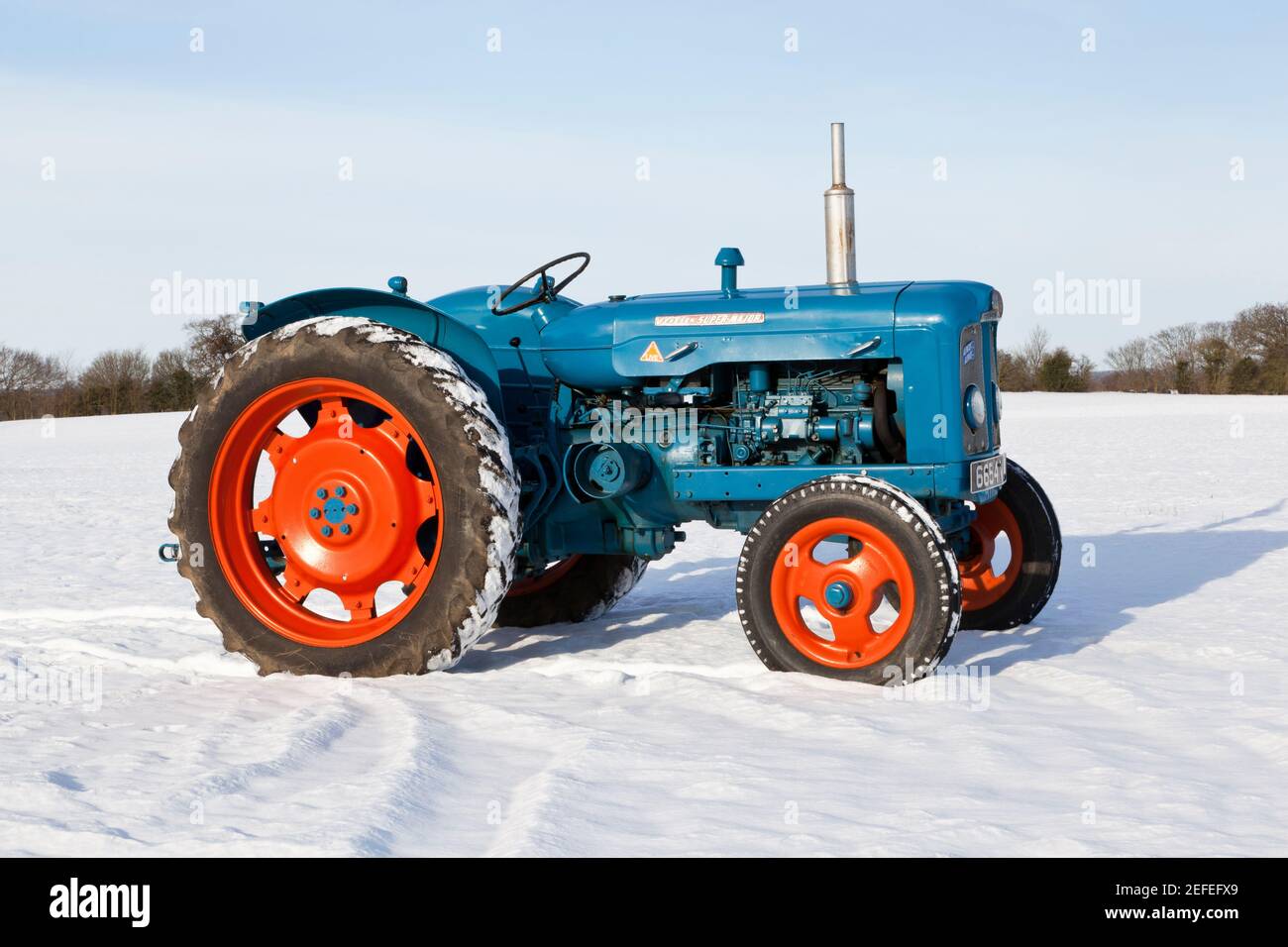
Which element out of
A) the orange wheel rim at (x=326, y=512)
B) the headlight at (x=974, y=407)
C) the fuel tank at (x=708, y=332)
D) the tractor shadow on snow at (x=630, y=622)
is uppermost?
the fuel tank at (x=708, y=332)

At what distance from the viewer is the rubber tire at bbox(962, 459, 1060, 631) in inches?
249

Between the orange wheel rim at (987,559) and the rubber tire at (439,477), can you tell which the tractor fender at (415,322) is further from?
the orange wheel rim at (987,559)

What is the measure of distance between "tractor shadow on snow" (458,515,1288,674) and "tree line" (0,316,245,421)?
26.2 m

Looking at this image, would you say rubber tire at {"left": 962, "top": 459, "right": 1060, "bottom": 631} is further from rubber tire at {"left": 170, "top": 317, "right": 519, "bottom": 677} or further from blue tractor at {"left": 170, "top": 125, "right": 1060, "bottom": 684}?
rubber tire at {"left": 170, "top": 317, "right": 519, "bottom": 677}

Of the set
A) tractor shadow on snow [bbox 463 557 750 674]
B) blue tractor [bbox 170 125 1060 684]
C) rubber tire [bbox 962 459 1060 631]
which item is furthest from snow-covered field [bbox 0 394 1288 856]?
blue tractor [bbox 170 125 1060 684]

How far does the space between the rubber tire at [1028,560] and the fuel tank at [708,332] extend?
123cm

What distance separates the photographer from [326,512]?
5570 mm

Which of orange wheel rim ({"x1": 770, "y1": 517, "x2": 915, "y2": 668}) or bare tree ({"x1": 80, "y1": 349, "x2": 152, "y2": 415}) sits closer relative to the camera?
orange wheel rim ({"x1": 770, "y1": 517, "x2": 915, "y2": 668})

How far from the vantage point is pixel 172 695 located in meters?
5.17

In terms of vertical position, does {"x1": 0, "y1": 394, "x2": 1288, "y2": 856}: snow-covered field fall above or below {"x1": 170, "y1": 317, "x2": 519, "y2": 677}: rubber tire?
below

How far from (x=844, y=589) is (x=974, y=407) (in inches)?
41.6

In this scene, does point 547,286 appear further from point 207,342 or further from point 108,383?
point 108,383

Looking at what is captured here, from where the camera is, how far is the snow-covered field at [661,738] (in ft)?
11.3

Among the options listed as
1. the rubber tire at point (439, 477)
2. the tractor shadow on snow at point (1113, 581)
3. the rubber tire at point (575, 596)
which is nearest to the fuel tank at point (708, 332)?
the rubber tire at point (439, 477)
